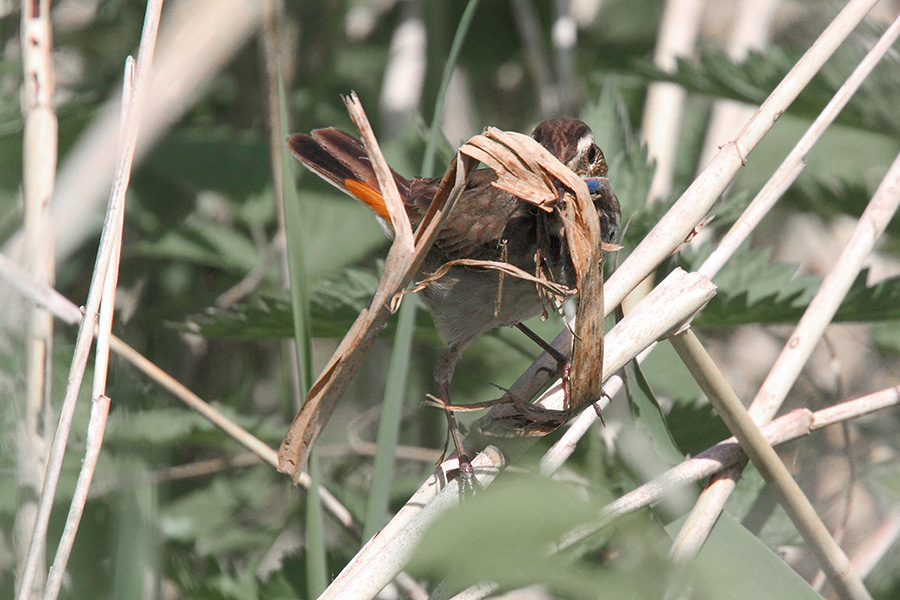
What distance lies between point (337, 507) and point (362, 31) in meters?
2.33

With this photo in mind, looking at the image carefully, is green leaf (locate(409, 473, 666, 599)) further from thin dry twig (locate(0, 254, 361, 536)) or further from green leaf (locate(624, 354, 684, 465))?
thin dry twig (locate(0, 254, 361, 536))

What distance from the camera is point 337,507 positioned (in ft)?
6.25

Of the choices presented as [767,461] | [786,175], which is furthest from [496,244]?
[767,461]

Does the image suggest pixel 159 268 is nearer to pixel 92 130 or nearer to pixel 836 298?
pixel 92 130

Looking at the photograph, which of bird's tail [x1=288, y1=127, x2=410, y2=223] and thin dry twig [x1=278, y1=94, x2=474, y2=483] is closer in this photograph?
thin dry twig [x1=278, y1=94, x2=474, y2=483]

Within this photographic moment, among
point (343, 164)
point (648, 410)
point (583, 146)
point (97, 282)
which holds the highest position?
point (343, 164)

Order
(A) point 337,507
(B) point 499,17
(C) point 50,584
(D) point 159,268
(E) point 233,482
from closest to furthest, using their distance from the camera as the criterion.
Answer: (C) point 50,584 < (A) point 337,507 < (E) point 233,482 < (D) point 159,268 < (B) point 499,17

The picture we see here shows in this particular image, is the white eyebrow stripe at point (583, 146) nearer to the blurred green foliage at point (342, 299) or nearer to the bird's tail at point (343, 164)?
the blurred green foliage at point (342, 299)

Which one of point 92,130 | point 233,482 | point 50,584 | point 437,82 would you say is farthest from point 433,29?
point 50,584

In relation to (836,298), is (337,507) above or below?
above

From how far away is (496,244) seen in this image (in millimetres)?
1757

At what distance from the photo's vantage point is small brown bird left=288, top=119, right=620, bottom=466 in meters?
1.69

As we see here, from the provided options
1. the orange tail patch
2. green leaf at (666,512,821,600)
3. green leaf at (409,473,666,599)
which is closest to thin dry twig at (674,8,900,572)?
green leaf at (666,512,821,600)

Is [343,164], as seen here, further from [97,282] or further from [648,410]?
[648,410]
